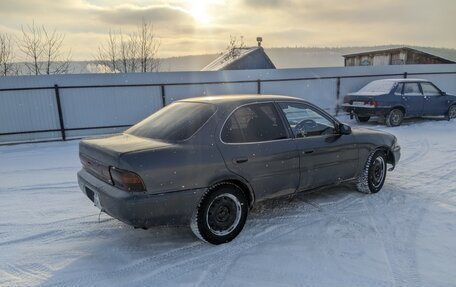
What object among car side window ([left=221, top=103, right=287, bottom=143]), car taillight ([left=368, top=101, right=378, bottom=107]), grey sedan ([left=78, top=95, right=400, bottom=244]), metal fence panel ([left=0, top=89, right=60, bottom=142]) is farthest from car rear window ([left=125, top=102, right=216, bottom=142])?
car taillight ([left=368, top=101, right=378, bottom=107])

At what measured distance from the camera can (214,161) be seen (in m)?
3.21

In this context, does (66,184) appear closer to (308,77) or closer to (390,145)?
(390,145)

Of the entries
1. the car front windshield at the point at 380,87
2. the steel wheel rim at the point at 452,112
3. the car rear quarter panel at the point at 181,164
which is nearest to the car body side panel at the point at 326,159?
the car rear quarter panel at the point at 181,164

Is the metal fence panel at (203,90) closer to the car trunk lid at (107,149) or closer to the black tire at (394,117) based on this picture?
the black tire at (394,117)

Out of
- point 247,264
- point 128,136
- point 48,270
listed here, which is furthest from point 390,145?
point 48,270

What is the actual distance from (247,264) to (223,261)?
23 cm

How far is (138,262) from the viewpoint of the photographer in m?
3.09

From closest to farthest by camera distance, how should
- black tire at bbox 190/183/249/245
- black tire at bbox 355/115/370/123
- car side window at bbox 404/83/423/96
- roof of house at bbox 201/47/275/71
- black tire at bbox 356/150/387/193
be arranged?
black tire at bbox 190/183/249/245, black tire at bbox 356/150/387/193, car side window at bbox 404/83/423/96, black tire at bbox 355/115/370/123, roof of house at bbox 201/47/275/71

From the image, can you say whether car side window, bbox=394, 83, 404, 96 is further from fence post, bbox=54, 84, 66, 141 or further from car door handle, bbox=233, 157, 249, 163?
fence post, bbox=54, 84, 66, 141

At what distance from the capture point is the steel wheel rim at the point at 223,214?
10.9 feet

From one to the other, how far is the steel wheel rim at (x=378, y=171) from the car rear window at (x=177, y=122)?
268cm

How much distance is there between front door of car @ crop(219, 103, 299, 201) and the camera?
11.1 feet

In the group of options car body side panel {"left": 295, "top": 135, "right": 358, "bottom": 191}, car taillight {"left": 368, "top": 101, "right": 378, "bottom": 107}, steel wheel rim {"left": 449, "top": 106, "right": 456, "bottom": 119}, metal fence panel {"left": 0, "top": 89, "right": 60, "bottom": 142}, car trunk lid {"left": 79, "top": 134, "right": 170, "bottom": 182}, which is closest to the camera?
car trunk lid {"left": 79, "top": 134, "right": 170, "bottom": 182}

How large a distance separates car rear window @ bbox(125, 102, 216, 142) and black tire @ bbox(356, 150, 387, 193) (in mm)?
2505
